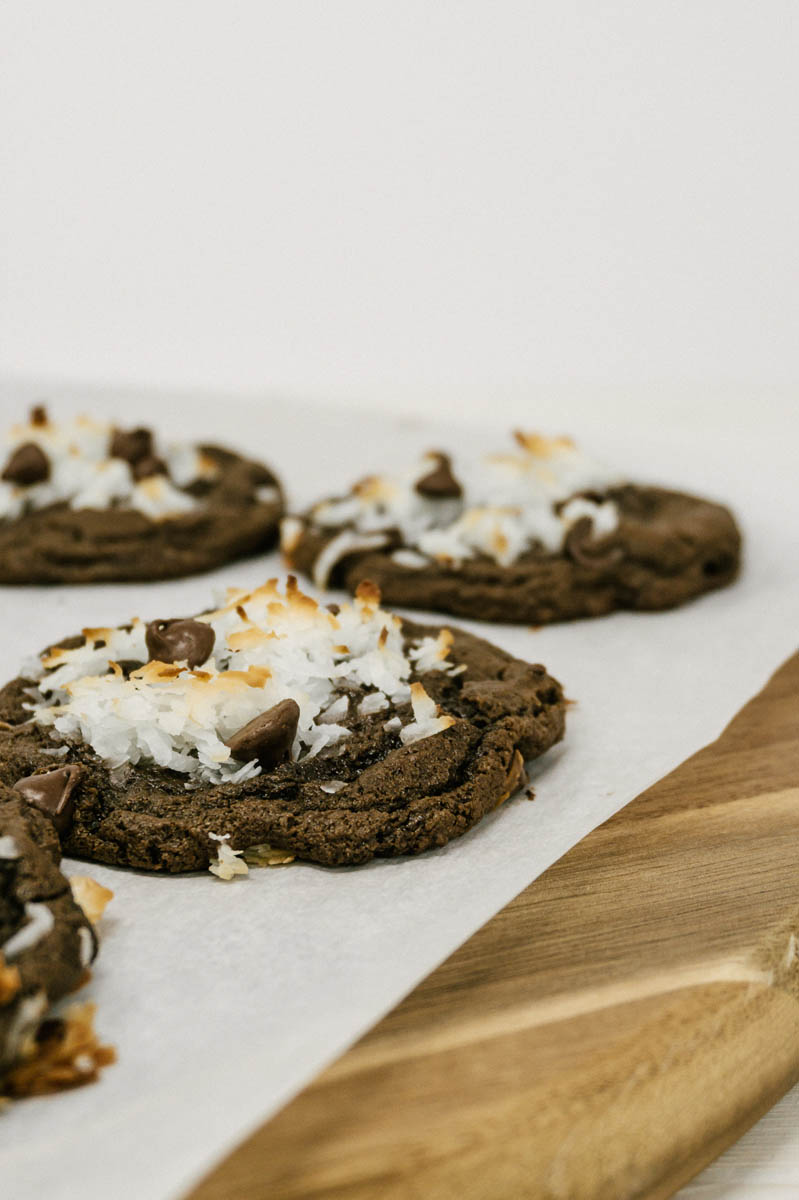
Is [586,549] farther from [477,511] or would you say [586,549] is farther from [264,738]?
[264,738]

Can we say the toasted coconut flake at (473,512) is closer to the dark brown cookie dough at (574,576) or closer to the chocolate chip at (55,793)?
the dark brown cookie dough at (574,576)

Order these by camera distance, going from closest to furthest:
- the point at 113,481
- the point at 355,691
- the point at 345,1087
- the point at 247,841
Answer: the point at 345,1087, the point at 247,841, the point at 355,691, the point at 113,481

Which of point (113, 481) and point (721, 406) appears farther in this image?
point (721, 406)

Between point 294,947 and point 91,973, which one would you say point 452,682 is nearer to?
point 294,947

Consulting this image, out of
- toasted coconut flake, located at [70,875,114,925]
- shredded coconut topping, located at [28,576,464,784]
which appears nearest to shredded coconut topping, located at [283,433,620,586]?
shredded coconut topping, located at [28,576,464,784]

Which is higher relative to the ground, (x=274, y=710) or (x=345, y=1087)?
(x=274, y=710)

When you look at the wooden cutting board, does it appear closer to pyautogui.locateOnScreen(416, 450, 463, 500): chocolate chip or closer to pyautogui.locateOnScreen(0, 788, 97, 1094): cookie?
pyautogui.locateOnScreen(0, 788, 97, 1094): cookie

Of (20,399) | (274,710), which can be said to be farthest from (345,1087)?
(20,399)
